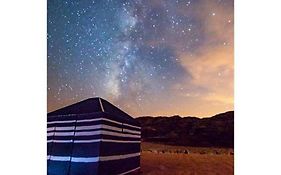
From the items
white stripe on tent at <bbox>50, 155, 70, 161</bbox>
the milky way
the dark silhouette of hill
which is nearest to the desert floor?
the dark silhouette of hill

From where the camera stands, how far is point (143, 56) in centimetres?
151

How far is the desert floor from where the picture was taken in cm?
141

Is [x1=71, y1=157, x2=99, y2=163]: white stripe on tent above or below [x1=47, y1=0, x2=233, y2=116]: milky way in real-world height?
below

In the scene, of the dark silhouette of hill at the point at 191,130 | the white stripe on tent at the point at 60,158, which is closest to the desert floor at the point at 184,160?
the dark silhouette of hill at the point at 191,130

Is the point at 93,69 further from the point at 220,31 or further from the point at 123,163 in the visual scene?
the point at 220,31

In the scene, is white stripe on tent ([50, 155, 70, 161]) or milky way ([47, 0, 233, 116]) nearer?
milky way ([47, 0, 233, 116])

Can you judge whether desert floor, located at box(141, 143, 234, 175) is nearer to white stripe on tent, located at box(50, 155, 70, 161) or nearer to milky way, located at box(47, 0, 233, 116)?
milky way, located at box(47, 0, 233, 116)

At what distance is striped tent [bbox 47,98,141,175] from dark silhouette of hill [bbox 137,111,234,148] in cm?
5

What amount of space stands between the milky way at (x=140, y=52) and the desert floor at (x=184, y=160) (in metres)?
0.12

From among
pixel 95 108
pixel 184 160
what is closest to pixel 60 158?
pixel 95 108

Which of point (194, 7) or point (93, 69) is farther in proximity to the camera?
point (93, 69)
